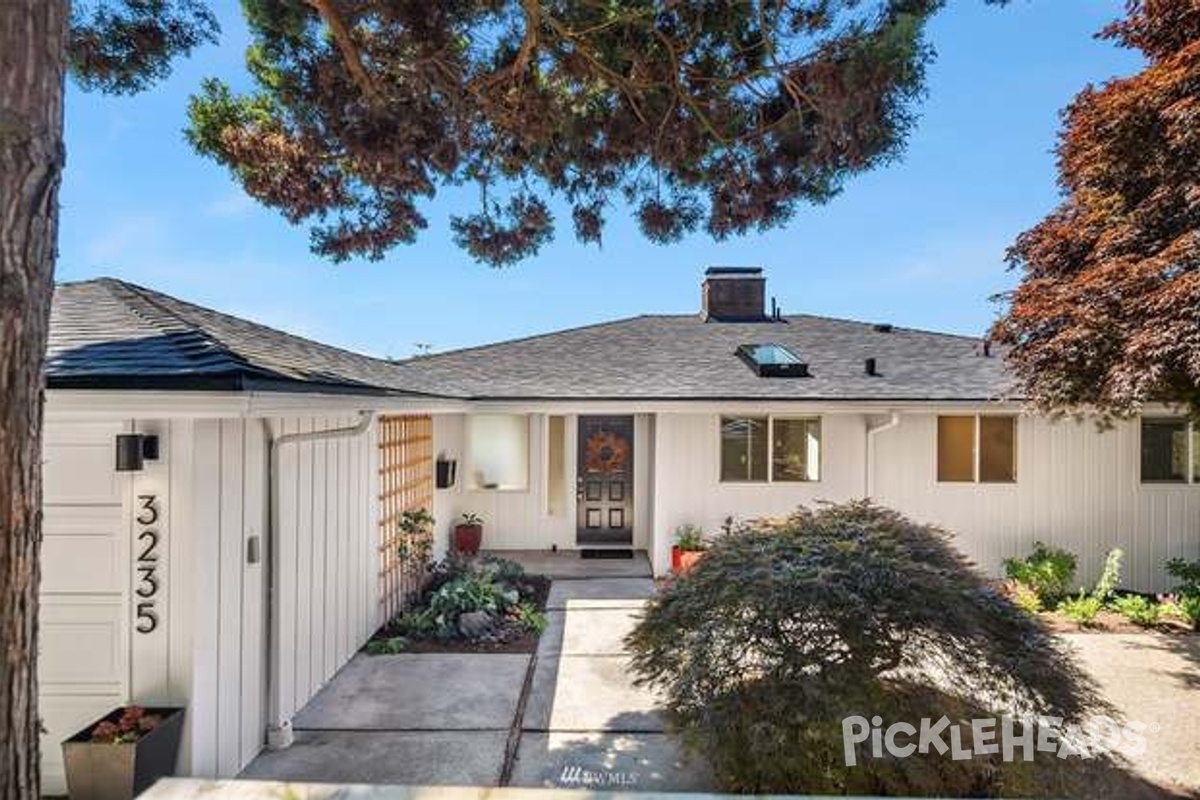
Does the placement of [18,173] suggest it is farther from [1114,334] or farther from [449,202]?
[1114,334]

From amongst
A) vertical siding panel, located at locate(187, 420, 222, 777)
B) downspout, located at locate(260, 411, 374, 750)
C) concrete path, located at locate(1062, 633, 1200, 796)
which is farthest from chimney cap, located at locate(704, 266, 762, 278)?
vertical siding panel, located at locate(187, 420, 222, 777)

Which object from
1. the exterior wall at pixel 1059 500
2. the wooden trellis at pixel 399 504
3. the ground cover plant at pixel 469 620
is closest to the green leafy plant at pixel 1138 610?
the exterior wall at pixel 1059 500

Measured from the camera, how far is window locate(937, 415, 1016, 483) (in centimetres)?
895

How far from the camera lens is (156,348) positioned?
11.5 ft

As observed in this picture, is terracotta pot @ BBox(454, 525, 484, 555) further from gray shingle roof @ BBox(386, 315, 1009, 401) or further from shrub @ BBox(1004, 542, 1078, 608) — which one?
shrub @ BBox(1004, 542, 1078, 608)

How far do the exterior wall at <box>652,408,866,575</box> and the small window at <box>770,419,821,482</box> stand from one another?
0.16 metres

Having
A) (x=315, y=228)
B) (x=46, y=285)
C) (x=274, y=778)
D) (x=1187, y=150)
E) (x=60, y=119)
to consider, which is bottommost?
(x=274, y=778)

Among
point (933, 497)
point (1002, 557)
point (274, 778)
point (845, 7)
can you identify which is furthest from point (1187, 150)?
point (274, 778)

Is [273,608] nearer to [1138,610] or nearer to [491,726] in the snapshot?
[491,726]

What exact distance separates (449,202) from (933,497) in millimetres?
7682

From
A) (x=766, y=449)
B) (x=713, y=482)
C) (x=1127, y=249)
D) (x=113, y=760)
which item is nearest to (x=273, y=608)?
(x=113, y=760)

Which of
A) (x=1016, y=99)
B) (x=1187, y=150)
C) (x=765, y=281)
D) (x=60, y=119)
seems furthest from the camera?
(x=765, y=281)

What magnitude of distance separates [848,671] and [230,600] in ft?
12.3

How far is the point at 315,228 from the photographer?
22.3 ft
